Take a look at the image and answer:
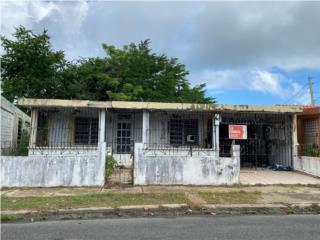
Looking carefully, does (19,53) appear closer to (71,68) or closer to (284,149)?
(71,68)

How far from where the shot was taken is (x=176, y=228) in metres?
6.38

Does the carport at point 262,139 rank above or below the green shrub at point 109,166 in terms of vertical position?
above

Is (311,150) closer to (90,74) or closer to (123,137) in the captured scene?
(123,137)

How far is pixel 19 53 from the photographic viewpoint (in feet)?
72.6

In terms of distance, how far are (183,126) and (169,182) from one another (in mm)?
5564

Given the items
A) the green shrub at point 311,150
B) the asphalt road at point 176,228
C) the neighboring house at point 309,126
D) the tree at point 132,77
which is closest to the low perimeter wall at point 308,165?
the green shrub at point 311,150

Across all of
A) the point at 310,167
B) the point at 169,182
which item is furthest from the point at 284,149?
the point at 169,182

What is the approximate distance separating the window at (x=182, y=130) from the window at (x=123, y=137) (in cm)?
207

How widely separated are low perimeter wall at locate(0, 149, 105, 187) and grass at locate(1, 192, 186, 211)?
65.3 inches

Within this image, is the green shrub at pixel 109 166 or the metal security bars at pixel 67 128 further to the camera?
the metal security bars at pixel 67 128

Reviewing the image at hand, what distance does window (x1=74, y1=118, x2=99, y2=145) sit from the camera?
1580 centimetres

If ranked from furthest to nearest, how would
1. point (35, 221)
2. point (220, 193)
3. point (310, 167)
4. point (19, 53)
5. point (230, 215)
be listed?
point (19, 53), point (310, 167), point (220, 193), point (230, 215), point (35, 221)

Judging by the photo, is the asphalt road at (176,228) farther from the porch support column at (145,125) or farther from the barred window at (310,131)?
the barred window at (310,131)

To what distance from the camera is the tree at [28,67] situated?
22.0 m
